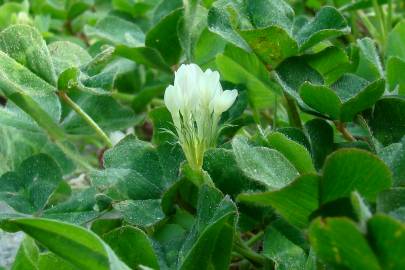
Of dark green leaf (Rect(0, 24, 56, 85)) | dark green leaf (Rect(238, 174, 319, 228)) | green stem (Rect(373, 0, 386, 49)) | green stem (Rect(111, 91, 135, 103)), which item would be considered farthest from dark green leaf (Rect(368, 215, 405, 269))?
green stem (Rect(111, 91, 135, 103))

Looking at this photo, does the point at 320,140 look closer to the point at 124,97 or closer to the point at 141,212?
the point at 141,212

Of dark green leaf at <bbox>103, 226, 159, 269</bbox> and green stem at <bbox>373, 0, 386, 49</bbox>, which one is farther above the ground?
dark green leaf at <bbox>103, 226, 159, 269</bbox>

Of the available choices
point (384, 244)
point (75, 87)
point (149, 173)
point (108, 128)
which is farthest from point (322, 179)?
point (108, 128)

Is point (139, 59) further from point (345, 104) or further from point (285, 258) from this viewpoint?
point (285, 258)

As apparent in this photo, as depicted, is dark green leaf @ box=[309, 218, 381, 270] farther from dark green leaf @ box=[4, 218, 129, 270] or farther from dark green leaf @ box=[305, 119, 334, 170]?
dark green leaf @ box=[305, 119, 334, 170]

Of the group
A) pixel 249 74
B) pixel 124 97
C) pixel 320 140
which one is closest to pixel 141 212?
pixel 320 140

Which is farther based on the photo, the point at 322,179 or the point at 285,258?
the point at 285,258

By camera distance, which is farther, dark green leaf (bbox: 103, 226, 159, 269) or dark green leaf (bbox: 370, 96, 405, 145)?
dark green leaf (bbox: 370, 96, 405, 145)
